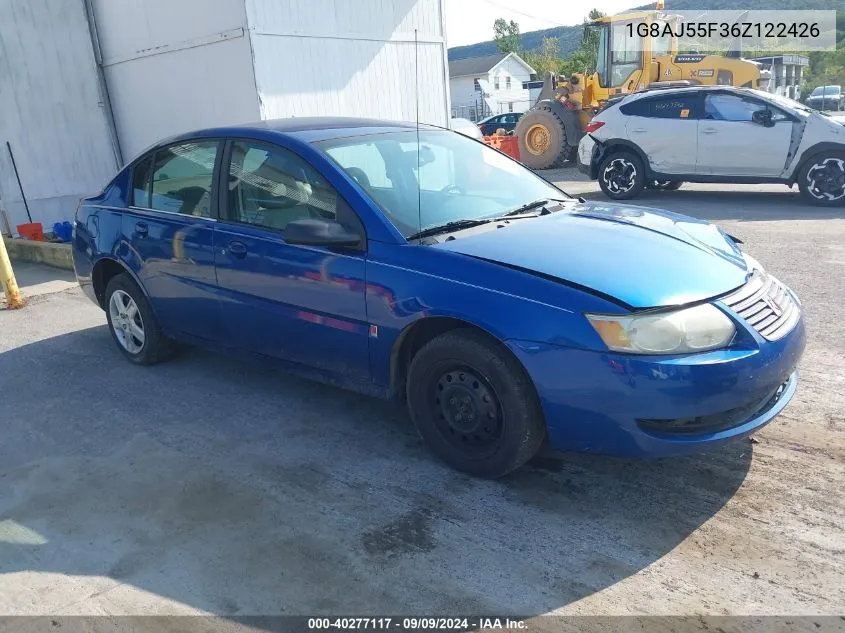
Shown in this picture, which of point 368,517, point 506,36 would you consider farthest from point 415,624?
point 506,36

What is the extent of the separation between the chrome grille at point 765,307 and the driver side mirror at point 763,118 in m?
7.69

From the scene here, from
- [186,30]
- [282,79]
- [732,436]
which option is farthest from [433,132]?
[186,30]

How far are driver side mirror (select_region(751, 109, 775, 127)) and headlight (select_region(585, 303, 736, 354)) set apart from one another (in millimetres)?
8451

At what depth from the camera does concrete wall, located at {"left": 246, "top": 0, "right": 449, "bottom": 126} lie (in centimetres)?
879

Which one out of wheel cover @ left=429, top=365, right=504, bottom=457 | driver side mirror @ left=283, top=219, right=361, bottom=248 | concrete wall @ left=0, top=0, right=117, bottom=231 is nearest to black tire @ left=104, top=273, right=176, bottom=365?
driver side mirror @ left=283, top=219, right=361, bottom=248

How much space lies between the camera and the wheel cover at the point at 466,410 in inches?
126

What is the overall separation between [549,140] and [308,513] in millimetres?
14438

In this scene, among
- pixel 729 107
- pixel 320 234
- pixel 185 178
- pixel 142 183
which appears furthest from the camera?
pixel 729 107

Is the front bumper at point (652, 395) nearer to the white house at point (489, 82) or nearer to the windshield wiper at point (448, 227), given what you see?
the windshield wiper at point (448, 227)

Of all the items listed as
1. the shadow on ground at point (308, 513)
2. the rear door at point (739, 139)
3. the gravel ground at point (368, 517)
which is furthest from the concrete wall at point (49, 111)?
the rear door at point (739, 139)

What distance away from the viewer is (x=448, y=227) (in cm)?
363

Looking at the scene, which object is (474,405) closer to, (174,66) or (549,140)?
(174,66)

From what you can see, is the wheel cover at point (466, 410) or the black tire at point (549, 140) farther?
the black tire at point (549, 140)

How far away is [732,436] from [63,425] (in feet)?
12.1
